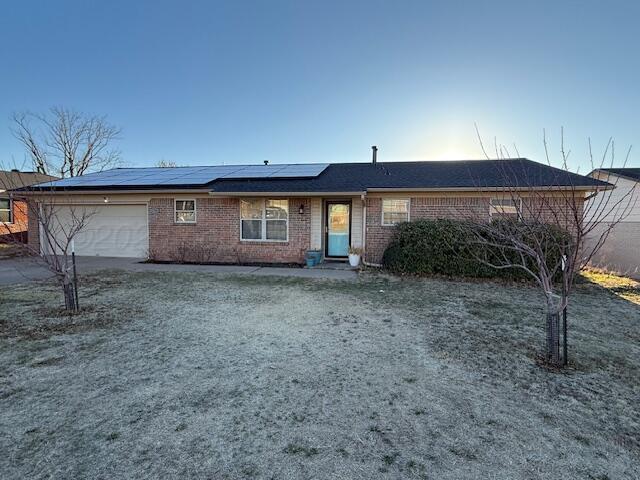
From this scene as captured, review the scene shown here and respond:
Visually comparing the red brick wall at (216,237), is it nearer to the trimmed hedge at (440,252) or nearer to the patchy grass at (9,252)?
the trimmed hedge at (440,252)

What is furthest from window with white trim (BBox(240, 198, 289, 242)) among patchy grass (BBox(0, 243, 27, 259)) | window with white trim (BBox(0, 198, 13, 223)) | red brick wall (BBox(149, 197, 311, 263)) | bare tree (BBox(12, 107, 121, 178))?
bare tree (BBox(12, 107, 121, 178))

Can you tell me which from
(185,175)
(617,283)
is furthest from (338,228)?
(617,283)

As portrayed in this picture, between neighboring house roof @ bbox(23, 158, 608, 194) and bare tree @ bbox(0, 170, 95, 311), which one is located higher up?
neighboring house roof @ bbox(23, 158, 608, 194)

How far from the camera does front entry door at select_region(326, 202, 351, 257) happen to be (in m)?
11.4

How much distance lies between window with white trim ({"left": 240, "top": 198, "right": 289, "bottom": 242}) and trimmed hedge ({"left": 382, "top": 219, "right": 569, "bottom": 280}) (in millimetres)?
4022

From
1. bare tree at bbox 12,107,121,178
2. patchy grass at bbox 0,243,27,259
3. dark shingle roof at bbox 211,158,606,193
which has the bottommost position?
patchy grass at bbox 0,243,27,259

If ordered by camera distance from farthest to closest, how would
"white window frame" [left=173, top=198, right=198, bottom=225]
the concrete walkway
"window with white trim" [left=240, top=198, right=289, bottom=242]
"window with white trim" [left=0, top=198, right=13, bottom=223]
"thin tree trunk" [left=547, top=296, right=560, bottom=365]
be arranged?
"window with white trim" [left=0, top=198, right=13, bottom=223] → "white window frame" [left=173, top=198, right=198, bottom=225] → "window with white trim" [left=240, top=198, right=289, bottom=242] → the concrete walkway → "thin tree trunk" [left=547, top=296, right=560, bottom=365]

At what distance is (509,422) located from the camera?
264 centimetres

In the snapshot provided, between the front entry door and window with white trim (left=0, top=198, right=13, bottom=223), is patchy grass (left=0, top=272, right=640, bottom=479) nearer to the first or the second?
the front entry door

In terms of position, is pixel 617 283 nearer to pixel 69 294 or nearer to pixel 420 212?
pixel 420 212

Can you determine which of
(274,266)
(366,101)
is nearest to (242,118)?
(366,101)

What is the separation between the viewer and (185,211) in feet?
39.0

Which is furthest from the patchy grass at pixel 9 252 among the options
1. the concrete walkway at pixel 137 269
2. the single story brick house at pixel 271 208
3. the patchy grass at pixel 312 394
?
the patchy grass at pixel 312 394

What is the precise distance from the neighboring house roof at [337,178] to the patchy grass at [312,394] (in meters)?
5.28
